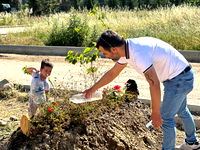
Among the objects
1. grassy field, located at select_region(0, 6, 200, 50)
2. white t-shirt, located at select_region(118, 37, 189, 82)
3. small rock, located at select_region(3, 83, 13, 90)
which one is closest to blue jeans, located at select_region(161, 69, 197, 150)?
white t-shirt, located at select_region(118, 37, 189, 82)

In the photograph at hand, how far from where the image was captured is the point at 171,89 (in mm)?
3604

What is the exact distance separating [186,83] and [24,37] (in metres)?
14.1

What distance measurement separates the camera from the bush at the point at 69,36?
14.4 meters

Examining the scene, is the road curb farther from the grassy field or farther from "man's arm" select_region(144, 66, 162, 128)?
"man's arm" select_region(144, 66, 162, 128)

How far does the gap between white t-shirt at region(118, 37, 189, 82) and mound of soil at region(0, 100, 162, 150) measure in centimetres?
74

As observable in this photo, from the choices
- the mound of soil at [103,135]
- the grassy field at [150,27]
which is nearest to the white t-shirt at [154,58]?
the mound of soil at [103,135]

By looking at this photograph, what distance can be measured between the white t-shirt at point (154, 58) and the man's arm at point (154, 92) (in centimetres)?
6

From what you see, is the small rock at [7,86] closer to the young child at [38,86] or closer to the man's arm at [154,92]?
the young child at [38,86]

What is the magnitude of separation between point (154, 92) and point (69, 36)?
457 inches

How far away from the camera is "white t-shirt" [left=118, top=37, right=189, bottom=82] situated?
3291 millimetres

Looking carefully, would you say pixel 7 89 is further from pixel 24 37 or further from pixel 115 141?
pixel 24 37

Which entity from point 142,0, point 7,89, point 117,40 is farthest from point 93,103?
point 142,0

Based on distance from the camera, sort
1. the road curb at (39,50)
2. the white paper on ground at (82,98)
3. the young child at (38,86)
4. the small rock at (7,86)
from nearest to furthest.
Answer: the white paper on ground at (82,98)
the young child at (38,86)
the small rock at (7,86)
the road curb at (39,50)

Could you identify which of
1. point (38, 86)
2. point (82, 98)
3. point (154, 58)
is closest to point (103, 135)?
point (82, 98)
